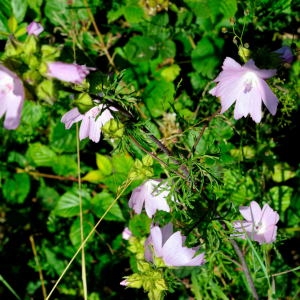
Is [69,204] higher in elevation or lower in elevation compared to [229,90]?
lower

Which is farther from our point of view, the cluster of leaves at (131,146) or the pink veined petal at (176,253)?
the cluster of leaves at (131,146)

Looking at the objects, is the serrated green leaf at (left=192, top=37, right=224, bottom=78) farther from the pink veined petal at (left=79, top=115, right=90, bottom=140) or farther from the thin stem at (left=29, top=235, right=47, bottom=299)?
the thin stem at (left=29, top=235, right=47, bottom=299)

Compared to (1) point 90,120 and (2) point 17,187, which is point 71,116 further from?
(2) point 17,187

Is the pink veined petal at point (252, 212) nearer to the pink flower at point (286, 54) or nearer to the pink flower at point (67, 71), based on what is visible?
the pink flower at point (286, 54)

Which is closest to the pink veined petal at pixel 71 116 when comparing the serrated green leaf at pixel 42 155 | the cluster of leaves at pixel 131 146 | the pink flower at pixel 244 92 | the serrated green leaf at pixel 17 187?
the pink flower at pixel 244 92

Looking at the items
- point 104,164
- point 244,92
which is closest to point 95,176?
point 104,164

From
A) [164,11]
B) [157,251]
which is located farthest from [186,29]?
[157,251]
